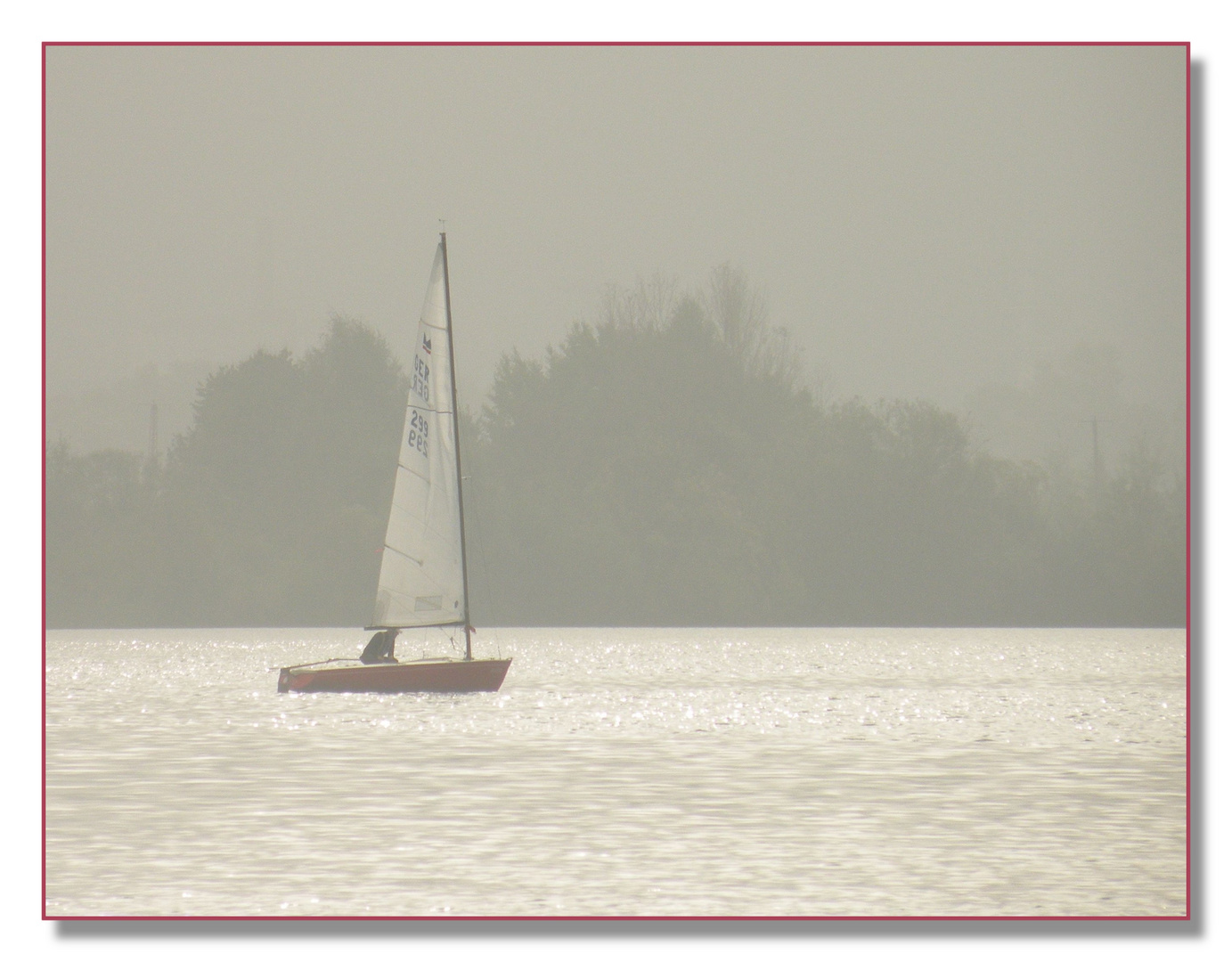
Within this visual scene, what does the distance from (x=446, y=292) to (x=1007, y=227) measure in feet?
243

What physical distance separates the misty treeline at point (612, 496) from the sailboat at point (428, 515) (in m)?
67.1

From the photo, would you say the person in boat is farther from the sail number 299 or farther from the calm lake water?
the sail number 299

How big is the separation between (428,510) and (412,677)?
472 cm

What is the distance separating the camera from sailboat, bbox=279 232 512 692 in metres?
44.0

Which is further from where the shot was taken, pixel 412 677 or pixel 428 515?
pixel 428 515

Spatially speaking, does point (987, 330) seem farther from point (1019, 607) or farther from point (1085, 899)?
point (1085, 899)

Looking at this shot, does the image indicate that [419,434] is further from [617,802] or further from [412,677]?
[617,802]

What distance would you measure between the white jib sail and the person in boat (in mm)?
414

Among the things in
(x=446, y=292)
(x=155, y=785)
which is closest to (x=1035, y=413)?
(x=446, y=292)

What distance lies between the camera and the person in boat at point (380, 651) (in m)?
43.9

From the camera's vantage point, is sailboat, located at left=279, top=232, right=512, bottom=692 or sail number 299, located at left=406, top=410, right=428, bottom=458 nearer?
sailboat, located at left=279, top=232, right=512, bottom=692

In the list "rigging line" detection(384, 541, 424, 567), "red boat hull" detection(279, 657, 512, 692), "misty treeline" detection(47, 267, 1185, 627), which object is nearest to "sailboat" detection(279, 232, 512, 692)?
"rigging line" detection(384, 541, 424, 567)

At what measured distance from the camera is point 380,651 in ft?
144

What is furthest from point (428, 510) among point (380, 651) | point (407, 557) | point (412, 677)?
point (412, 677)
